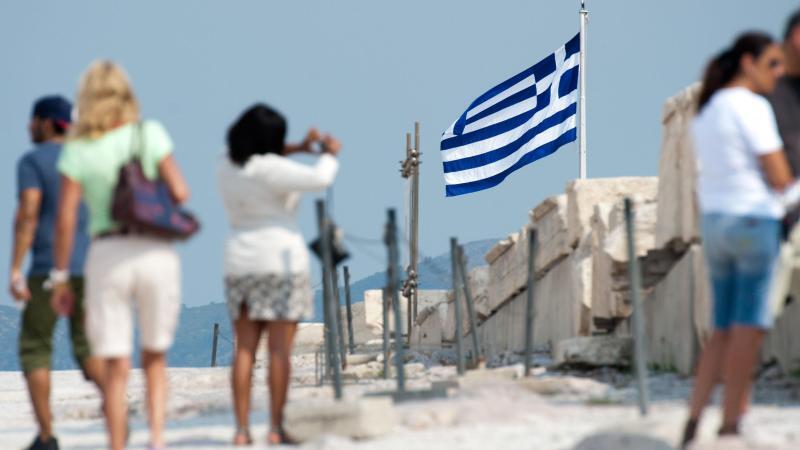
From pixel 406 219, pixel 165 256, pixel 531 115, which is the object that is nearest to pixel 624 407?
pixel 165 256

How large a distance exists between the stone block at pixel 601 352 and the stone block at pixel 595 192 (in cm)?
304

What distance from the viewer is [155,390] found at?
259 inches

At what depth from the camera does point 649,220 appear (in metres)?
13.0

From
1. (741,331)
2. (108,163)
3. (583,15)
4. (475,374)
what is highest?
(583,15)

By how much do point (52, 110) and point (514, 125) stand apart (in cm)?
1524

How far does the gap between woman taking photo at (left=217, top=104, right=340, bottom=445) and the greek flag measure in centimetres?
1469

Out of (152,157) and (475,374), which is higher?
(152,157)

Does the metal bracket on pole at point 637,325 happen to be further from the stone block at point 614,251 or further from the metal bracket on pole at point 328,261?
the stone block at point 614,251

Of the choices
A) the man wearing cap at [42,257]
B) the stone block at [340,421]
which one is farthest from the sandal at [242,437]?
the man wearing cap at [42,257]

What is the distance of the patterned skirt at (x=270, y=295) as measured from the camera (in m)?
7.50

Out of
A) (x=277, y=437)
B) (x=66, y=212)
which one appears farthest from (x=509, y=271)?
(x=66, y=212)

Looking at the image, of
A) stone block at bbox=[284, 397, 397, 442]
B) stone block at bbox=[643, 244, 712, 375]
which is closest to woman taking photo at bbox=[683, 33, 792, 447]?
stone block at bbox=[284, 397, 397, 442]

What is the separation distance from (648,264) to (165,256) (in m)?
6.85

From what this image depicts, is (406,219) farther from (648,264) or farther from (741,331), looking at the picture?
(741,331)
